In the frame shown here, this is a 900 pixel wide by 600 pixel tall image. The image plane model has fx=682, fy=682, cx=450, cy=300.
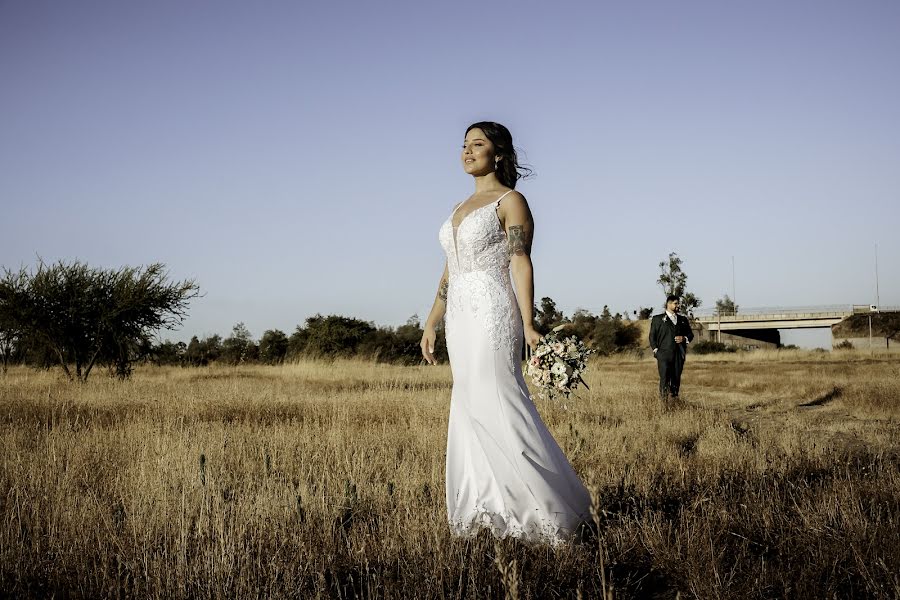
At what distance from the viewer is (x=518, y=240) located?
13.0ft

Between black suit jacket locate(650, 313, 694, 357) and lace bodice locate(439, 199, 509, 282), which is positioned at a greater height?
lace bodice locate(439, 199, 509, 282)

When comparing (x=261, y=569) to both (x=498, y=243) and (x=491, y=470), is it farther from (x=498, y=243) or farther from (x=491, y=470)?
(x=498, y=243)

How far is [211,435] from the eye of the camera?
702 cm

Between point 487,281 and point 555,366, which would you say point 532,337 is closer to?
point 555,366

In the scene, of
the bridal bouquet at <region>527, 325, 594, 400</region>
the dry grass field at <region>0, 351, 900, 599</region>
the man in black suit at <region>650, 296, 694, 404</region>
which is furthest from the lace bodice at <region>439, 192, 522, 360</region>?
the man in black suit at <region>650, 296, 694, 404</region>

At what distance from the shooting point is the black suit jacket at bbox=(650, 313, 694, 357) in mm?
12617

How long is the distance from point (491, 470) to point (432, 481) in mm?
1521

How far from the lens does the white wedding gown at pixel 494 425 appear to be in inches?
146

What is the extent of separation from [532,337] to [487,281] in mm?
420

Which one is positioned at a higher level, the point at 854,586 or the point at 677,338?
the point at 677,338

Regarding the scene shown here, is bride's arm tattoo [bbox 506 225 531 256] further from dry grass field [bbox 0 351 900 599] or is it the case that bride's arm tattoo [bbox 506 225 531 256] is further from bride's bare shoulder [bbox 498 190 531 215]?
dry grass field [bbox 0 351 900 599]

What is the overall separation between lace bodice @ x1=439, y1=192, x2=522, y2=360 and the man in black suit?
916 centimetres

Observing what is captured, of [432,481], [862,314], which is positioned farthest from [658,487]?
[862,314]

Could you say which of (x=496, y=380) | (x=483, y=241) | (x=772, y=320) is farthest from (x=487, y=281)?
(x=772, y=320)
